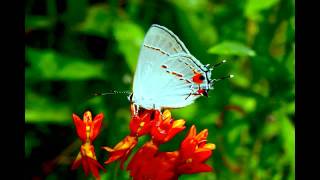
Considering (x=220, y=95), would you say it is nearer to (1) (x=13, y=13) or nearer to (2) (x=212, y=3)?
(2) (x=212, y=3)

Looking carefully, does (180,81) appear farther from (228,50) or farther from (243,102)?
(243,102)

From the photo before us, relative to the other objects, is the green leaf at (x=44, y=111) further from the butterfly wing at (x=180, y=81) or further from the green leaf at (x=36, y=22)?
the butterfly wing at (x=180, y=81)

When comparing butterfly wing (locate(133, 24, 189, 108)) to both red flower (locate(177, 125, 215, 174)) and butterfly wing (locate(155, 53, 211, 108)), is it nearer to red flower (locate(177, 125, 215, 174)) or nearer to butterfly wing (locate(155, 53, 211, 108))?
butterfly wing (locate(155, 53, 211, 108))

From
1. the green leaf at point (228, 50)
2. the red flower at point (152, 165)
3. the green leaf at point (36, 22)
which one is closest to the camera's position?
the red flower at point (152, 165)

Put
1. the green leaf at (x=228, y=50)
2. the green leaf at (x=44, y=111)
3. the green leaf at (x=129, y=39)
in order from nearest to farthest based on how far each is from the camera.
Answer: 1. the green leaf at (x=228, y=50)
2. the green leaf at (x=129, y=39)
3. the green leaf at (x=44, y=111)

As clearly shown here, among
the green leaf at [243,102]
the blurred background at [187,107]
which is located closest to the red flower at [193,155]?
the blurred background at [187,107]

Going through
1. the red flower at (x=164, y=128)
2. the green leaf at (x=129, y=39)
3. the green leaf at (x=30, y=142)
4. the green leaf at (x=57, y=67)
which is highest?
the green leaf at (x=129, y=39)
